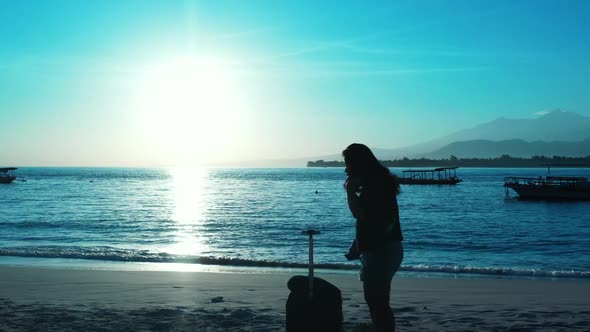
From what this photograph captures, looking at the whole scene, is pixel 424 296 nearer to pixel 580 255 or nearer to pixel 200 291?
pixel 200 291

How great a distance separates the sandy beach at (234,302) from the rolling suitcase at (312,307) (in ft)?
4.39

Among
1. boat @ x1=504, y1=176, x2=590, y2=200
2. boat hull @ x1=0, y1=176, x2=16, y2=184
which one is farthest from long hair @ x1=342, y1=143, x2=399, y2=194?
boat hull @ x1=0, y1=176, x2=16, y2=184

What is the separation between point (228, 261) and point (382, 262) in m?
12.2

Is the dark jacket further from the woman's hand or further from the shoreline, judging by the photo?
the shoreline

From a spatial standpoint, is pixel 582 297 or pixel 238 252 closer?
pixel 582 297

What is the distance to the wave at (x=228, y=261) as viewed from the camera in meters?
14.4

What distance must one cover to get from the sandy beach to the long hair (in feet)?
10.1

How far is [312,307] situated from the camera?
5820mm

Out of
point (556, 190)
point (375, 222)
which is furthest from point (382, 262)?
point (556, 190)

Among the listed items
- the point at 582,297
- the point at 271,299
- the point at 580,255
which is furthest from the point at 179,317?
the point at 580,255

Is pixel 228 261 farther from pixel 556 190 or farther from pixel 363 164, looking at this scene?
pixel 556 190

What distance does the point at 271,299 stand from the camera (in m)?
9.70

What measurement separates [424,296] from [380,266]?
19.9 feet

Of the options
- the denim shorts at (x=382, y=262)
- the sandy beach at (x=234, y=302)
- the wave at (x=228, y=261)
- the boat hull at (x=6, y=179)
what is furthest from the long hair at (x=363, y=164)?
the boat hull at (x=6, y=179)
